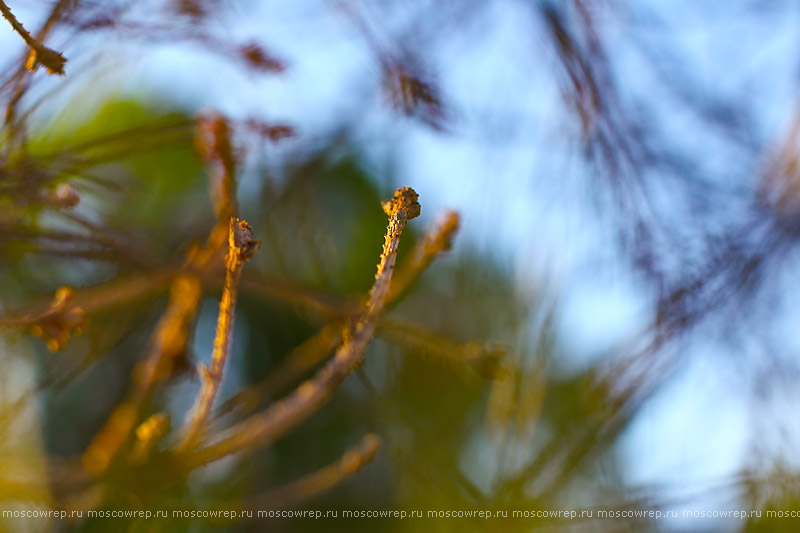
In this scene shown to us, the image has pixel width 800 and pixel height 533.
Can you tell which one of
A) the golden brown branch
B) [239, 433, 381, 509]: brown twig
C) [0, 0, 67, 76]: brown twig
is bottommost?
[239, 433, 381, 509]: brown twig

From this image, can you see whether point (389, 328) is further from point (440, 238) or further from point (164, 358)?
point (164, 358)

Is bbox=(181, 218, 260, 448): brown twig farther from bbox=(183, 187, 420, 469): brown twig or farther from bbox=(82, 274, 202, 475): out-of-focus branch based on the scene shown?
bbox=(82, 274, 202, 475): out-of-focus branch

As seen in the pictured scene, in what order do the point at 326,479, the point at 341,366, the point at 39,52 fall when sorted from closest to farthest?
the point at 39,52
the point at 341,366
the point at 326,479

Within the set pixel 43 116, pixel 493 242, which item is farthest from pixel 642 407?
pixel 43 116

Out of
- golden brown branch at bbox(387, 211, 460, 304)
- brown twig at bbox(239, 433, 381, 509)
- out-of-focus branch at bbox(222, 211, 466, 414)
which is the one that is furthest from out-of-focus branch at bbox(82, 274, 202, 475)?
golden brown branch at bbox(387, 211, 460, 304)

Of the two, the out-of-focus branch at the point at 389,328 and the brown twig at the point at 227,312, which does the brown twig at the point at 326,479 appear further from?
the brown twig at the point at 227,312

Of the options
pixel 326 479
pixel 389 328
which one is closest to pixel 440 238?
pixel 389 328
